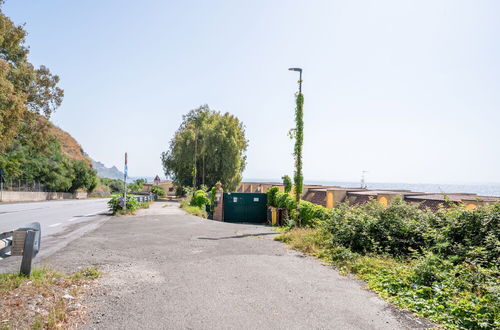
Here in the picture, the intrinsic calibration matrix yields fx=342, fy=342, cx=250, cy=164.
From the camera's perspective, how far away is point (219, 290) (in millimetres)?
5809

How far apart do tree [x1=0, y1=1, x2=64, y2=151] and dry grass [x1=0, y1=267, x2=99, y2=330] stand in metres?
17.0

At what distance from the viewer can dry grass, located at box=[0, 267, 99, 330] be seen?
4.23 meters

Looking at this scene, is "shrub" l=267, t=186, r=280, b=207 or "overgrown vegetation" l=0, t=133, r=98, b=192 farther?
"overgrown vegetation" l=0, t=133, r=98, b=192

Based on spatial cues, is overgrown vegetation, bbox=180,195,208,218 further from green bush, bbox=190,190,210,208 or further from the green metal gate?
the green metal gate

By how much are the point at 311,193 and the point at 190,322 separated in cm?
2773

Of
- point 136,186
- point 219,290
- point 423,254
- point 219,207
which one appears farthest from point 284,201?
point 136,186

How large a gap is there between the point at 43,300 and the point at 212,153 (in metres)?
40.7

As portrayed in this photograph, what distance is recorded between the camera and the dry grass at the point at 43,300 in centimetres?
423

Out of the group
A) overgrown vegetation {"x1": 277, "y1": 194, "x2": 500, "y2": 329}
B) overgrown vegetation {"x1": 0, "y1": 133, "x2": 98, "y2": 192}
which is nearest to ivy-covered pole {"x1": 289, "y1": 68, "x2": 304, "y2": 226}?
overgrown vegetation {"x1": 277, "y1": 194, "x2": 500, "y2": 329}

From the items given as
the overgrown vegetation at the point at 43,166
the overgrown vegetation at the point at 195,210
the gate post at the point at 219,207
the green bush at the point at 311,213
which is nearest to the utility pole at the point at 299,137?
the green bush at the point at 311,213

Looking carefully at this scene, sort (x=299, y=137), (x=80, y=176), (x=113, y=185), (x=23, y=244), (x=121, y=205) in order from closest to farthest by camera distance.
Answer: (x=23, y=244), (x=299, y=137), (x=121, y=205), (x=80, y=176), (x=113, y=185)

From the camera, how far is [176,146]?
4828 cm

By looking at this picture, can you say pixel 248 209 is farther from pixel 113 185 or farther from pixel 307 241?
pixel 113 185

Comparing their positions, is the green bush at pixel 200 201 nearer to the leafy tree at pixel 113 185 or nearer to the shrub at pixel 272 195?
the shrub at pixel 272 195
